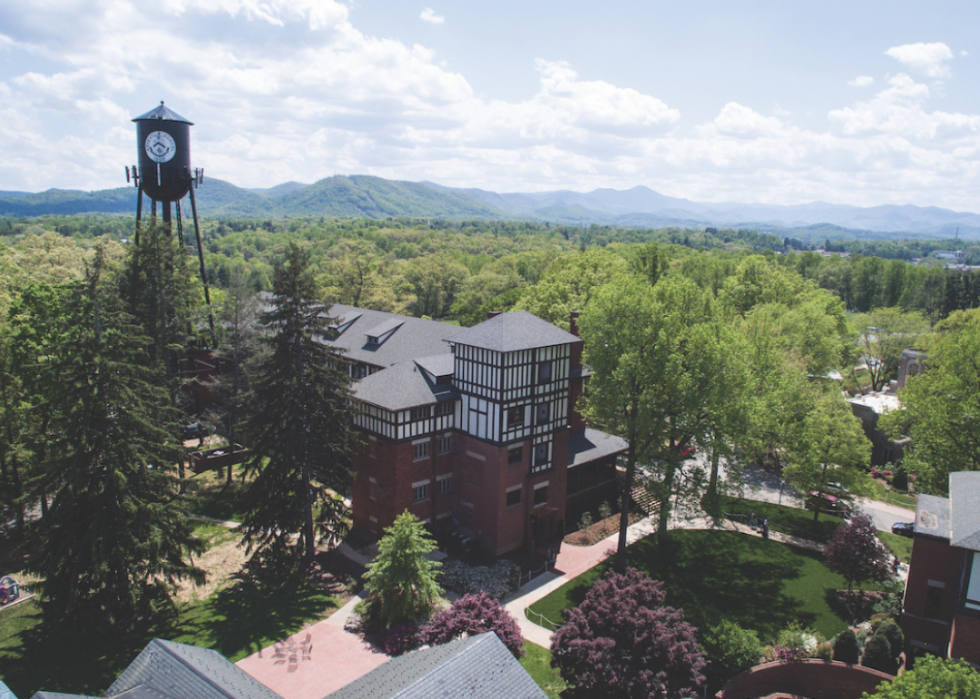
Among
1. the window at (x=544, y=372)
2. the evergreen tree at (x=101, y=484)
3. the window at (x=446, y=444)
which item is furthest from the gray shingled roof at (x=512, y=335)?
the evergreen tree at (x=101, y=484)

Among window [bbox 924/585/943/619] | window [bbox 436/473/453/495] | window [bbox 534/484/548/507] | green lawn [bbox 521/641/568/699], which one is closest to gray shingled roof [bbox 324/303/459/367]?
window [bbox 436/473/453/495]

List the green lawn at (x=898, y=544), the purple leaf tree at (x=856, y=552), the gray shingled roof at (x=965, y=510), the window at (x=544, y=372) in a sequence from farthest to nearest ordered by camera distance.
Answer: the green lawn at (x=898, y=544) → the window at (x=544, y=372) → the purple leaf tree at (x=856, y=552) → the gray shingled roof at (x=965, y=510)

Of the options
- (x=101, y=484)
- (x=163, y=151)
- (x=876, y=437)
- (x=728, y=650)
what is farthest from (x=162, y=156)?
(x=876, y=437)

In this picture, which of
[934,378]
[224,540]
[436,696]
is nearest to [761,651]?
[436,696]

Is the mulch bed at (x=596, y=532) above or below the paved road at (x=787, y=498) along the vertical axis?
above

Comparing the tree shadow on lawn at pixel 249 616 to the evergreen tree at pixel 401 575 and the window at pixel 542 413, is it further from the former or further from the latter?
the window at pixel 542 413

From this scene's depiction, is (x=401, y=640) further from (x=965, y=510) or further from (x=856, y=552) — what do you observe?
(x=965, y=510)

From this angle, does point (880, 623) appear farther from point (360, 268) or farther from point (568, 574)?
point (360, 268)
